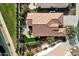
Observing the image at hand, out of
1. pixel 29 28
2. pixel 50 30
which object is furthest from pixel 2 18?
pixel 50 30

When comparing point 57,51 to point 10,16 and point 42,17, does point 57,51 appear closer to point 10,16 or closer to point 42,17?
point 42,17

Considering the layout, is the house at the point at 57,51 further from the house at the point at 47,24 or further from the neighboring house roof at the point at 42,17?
the neighboring house roof at the point at 42,17

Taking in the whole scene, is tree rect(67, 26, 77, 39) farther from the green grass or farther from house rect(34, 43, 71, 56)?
the green grass

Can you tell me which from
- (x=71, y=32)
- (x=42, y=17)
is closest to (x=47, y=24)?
(x=42, y=17)

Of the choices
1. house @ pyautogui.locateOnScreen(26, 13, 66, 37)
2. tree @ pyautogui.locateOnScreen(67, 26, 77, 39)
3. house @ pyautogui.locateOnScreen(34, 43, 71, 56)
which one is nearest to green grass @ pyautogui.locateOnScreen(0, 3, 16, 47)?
house @ pyautogui.locateOnScreen(26, 13, 66, 37)

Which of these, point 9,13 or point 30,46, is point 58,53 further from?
point 9,13

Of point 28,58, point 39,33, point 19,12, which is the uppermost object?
point 19,12

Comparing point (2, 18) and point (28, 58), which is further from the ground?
point (2, 18)
